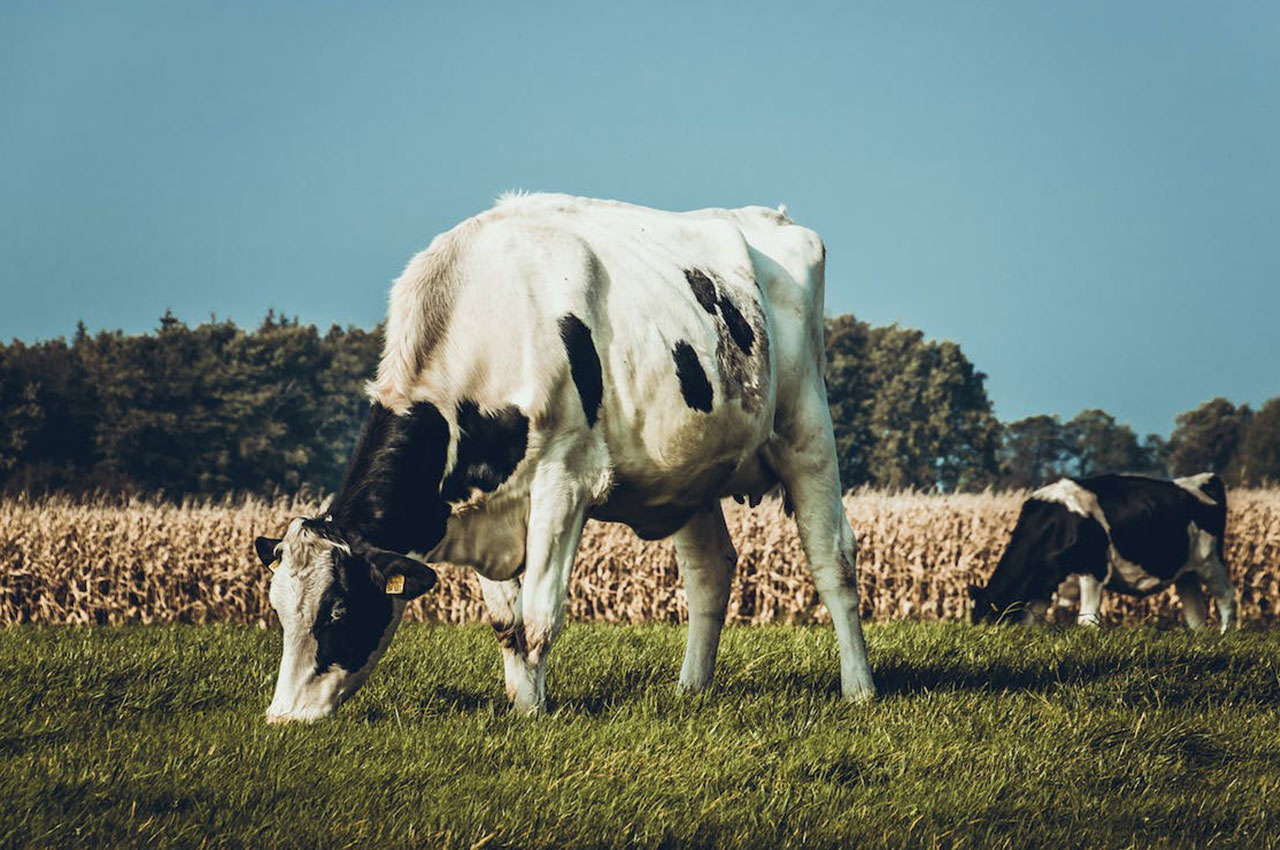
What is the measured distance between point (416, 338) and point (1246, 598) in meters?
14.7

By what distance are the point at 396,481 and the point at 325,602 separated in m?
0.68

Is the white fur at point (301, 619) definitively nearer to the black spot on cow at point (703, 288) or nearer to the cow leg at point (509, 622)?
the cow leg at point (509, 622)

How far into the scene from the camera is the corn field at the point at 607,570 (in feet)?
53.2

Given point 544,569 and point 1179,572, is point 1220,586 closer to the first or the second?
point 1179,572

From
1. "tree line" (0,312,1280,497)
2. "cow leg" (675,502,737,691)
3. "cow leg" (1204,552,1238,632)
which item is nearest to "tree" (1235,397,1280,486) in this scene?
"tree line" (0,312,1280,497)

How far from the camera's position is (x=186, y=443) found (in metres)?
49.1

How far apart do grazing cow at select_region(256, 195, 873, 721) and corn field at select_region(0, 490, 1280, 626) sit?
8.38 m

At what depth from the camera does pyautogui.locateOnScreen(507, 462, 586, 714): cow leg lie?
21.2 ft

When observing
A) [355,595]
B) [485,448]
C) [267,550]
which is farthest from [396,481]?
[267,550]

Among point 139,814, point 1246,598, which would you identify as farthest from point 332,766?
point 1246,598

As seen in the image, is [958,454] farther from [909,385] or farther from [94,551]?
[94,551]

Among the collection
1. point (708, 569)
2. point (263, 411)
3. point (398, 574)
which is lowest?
point (398, 574)

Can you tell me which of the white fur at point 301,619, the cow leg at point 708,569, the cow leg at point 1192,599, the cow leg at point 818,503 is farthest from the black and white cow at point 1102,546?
the white fur at point 301,619

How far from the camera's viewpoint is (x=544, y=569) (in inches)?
255
